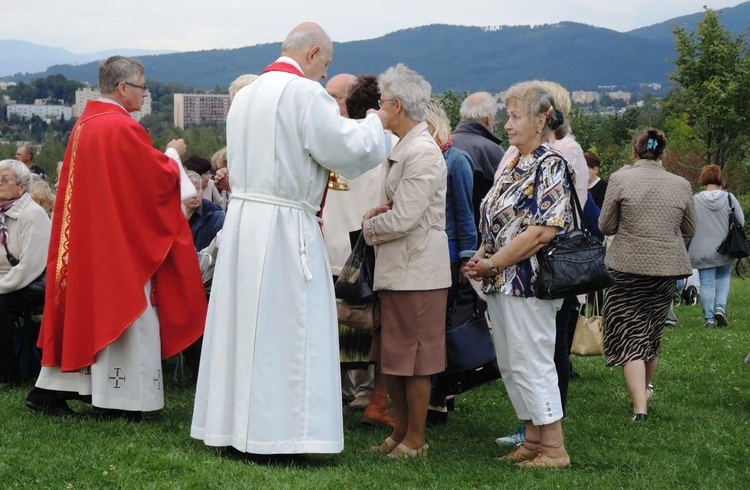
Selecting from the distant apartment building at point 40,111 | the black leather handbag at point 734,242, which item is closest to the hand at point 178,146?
the black leather handbag at point 734,242

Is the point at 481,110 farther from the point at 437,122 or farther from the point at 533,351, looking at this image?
the point at 533,351

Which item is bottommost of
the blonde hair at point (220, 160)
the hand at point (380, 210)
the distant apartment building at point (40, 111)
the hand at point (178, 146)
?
the distant apartment building at point (40, 111)

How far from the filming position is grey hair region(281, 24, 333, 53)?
5.51 meters

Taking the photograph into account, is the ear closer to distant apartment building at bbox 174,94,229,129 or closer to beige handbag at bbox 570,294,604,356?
beige handbag at bbox 570,294,604,356

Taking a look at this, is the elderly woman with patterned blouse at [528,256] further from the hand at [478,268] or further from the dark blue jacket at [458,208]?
the dark blue jacket at [458,208]

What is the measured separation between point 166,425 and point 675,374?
15.5 feet

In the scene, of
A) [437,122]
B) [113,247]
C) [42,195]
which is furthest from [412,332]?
[42,195]

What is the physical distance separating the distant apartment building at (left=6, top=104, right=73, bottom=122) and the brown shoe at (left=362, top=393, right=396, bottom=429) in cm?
10262

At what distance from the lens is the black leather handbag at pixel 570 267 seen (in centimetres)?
528

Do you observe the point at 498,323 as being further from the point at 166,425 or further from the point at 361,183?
the point at 166,425

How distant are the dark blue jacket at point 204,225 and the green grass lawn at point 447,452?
1.21 metres

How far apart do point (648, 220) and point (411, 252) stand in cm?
217

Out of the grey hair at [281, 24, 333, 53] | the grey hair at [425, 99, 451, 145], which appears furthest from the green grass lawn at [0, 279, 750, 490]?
the grey hair at [281, 24, 333, 53]

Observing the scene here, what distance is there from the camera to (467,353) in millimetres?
6012
